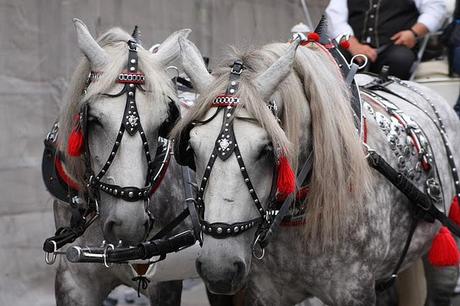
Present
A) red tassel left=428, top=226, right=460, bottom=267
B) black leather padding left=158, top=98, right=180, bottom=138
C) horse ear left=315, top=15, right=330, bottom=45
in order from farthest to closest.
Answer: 1. red tassel left=428, top=226, right=460, bottom=267
2. horse ear left=315, top=15, right=330, bottom=45
3. black leather padding left=158, top=98, right=180, bottom=138

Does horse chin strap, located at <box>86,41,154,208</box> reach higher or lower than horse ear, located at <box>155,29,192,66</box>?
lower

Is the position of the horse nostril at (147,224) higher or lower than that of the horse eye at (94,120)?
lower

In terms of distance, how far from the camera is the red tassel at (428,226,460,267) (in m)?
4.29

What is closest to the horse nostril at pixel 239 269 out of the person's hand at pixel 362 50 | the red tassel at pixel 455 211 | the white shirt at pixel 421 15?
the red tassel at pixel 455 211

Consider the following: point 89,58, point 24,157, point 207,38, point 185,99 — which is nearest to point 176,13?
point 207,38

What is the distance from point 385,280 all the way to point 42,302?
254 centimetres

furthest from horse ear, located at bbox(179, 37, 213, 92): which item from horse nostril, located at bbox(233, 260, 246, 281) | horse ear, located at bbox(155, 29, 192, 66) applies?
horse nostril, located at bbox(233, 260, 246, 281)

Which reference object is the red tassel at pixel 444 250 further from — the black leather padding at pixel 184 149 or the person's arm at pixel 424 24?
the black leather padding at pixel 184 149

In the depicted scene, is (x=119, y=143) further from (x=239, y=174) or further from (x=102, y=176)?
(x=239, y=174)

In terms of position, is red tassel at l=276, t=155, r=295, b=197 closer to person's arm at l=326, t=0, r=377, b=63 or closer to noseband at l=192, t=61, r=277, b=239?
noseband at l=192, t=61, r=277, b=239

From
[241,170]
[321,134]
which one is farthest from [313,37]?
[241,170]

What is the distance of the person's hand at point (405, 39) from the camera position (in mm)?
5258

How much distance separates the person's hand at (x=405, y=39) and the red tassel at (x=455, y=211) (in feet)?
3.62

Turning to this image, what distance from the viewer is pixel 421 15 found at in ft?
17.6
